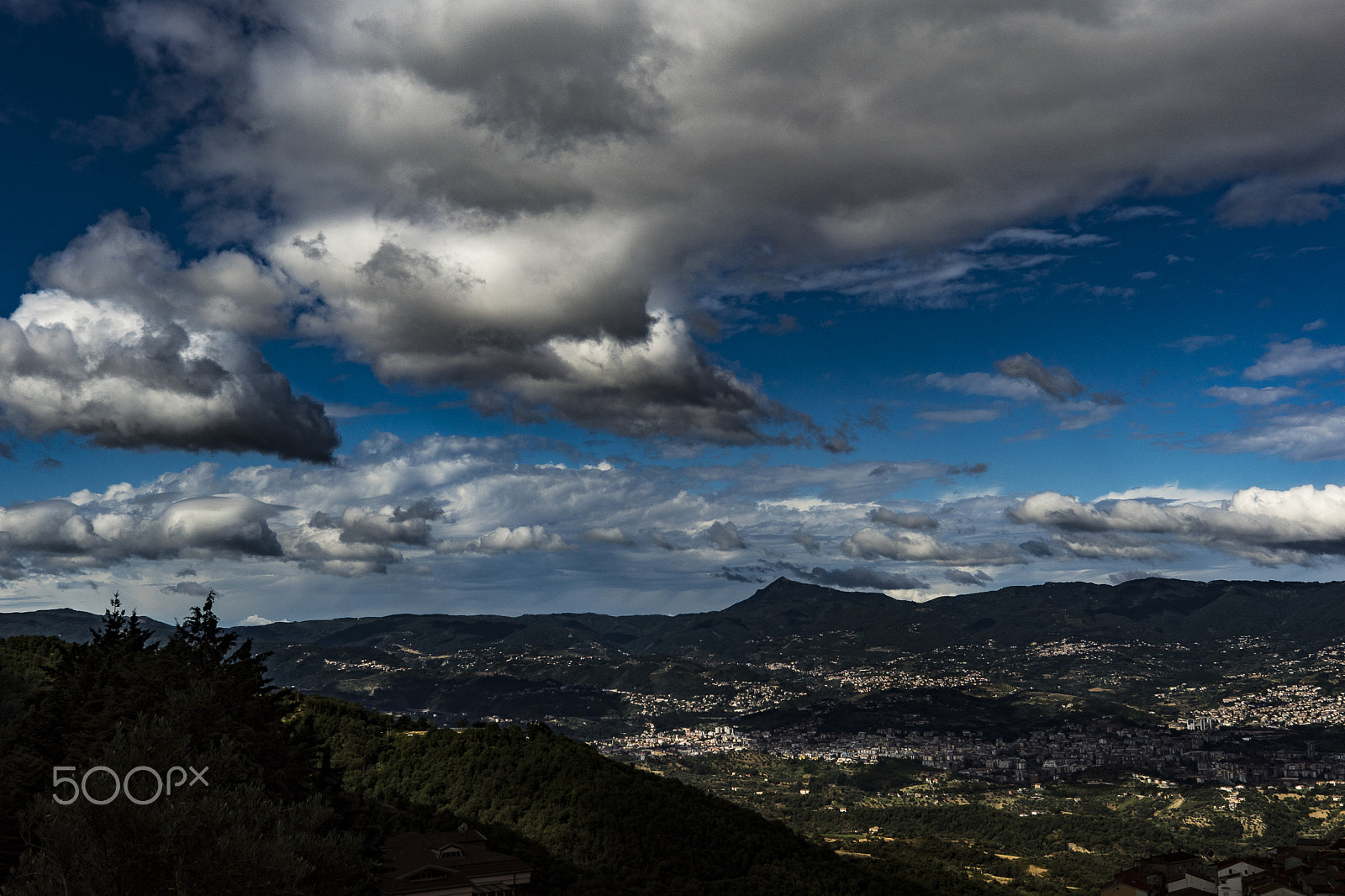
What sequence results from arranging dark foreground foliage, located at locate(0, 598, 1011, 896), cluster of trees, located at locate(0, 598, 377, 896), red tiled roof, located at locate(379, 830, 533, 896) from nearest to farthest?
cluster of trees, located at locate(0, 598, 377, 896) < dark foreground foliage, located at locate(0, 598, 1011, 896) < red tiled roof, located at locate(379, 830, 533, 896)

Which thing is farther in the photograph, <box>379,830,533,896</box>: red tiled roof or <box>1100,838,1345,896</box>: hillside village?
<box>1100,838,1345,896</box>: hillside village

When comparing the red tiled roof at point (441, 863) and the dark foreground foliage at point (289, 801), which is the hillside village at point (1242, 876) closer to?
the dark foreground foliage at point (289, 801)

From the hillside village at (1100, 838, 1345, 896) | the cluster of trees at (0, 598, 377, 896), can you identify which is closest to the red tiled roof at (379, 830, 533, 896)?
the cluster of trees at (0, 598, 377, 896)

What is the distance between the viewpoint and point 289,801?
35.0m

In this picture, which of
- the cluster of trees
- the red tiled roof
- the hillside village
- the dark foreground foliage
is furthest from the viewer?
the hillside village

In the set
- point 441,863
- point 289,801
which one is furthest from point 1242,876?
point 289,801

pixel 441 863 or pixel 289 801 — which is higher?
pixel 289 801

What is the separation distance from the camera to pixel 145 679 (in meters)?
42.0

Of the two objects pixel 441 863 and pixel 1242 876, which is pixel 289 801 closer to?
pixel 441 863

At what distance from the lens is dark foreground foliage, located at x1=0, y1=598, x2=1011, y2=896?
60.5 ft

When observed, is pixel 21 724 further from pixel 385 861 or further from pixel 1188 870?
pixel 1188 870

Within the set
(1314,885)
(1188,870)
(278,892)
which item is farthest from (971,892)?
(278,892)

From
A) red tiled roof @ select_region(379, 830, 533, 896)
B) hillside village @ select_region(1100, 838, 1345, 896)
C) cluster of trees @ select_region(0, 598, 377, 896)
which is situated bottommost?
hillside village @ select_region(1100, 838, 1345, 896)

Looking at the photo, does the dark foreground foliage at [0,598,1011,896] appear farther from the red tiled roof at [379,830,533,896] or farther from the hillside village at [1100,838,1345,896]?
the hillside village at [1100,838,1345,896]
